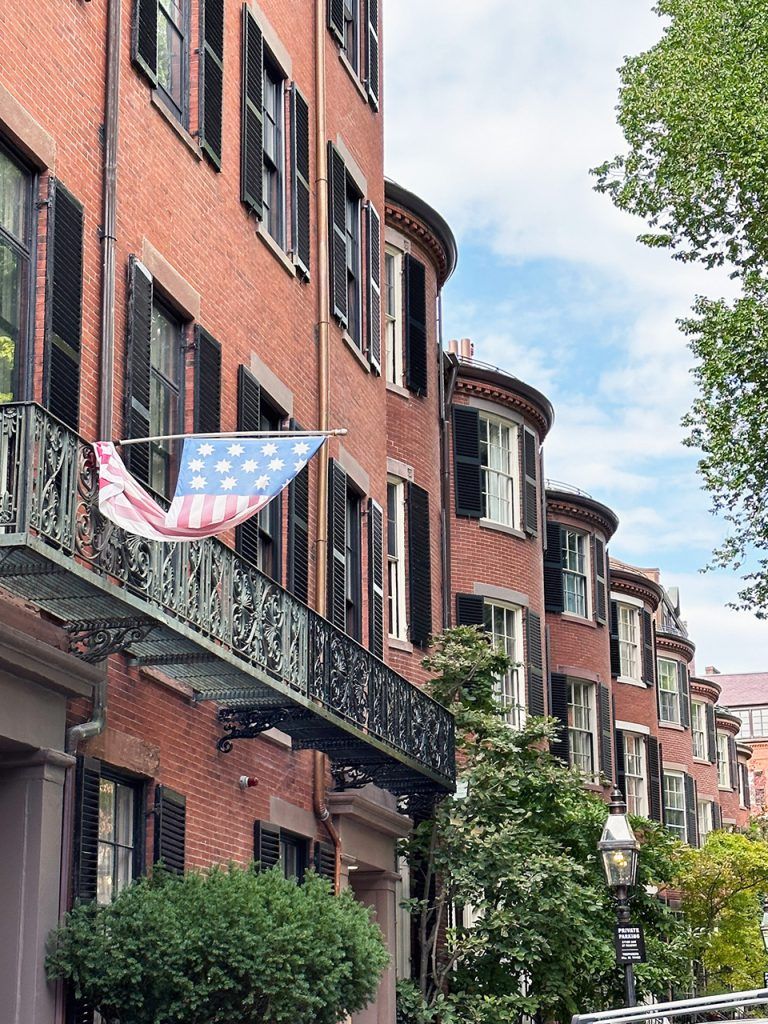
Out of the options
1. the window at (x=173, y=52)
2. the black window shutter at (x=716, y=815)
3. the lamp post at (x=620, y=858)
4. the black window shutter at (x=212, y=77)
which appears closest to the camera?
the window at (x=173, y=52)

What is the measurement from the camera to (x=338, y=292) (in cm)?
1973

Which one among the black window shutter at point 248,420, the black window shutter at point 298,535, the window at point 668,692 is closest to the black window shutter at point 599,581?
the window at point 668,692

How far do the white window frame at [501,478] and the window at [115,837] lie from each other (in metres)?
15.4

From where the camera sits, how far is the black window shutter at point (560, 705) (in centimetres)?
3206

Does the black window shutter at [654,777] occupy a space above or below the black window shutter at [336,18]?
below

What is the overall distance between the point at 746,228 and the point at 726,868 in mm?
16549

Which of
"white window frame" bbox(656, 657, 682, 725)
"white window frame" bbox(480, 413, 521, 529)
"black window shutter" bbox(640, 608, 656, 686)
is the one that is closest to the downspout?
"white window frame" bbox(480, 413, 521, 529)

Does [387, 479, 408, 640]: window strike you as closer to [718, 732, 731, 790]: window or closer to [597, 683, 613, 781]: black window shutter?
[597, 683, 613, 781]: black window shutter

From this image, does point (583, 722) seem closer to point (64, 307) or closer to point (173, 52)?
point (173, 52)

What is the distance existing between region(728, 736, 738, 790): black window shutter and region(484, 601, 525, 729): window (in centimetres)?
A: 3193

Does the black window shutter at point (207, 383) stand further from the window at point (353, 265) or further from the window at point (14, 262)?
the window at point (353, 265)

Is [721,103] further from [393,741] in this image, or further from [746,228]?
[393,741]

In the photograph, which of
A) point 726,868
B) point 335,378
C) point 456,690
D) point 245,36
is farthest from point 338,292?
point 726,868

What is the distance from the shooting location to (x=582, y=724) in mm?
33438
